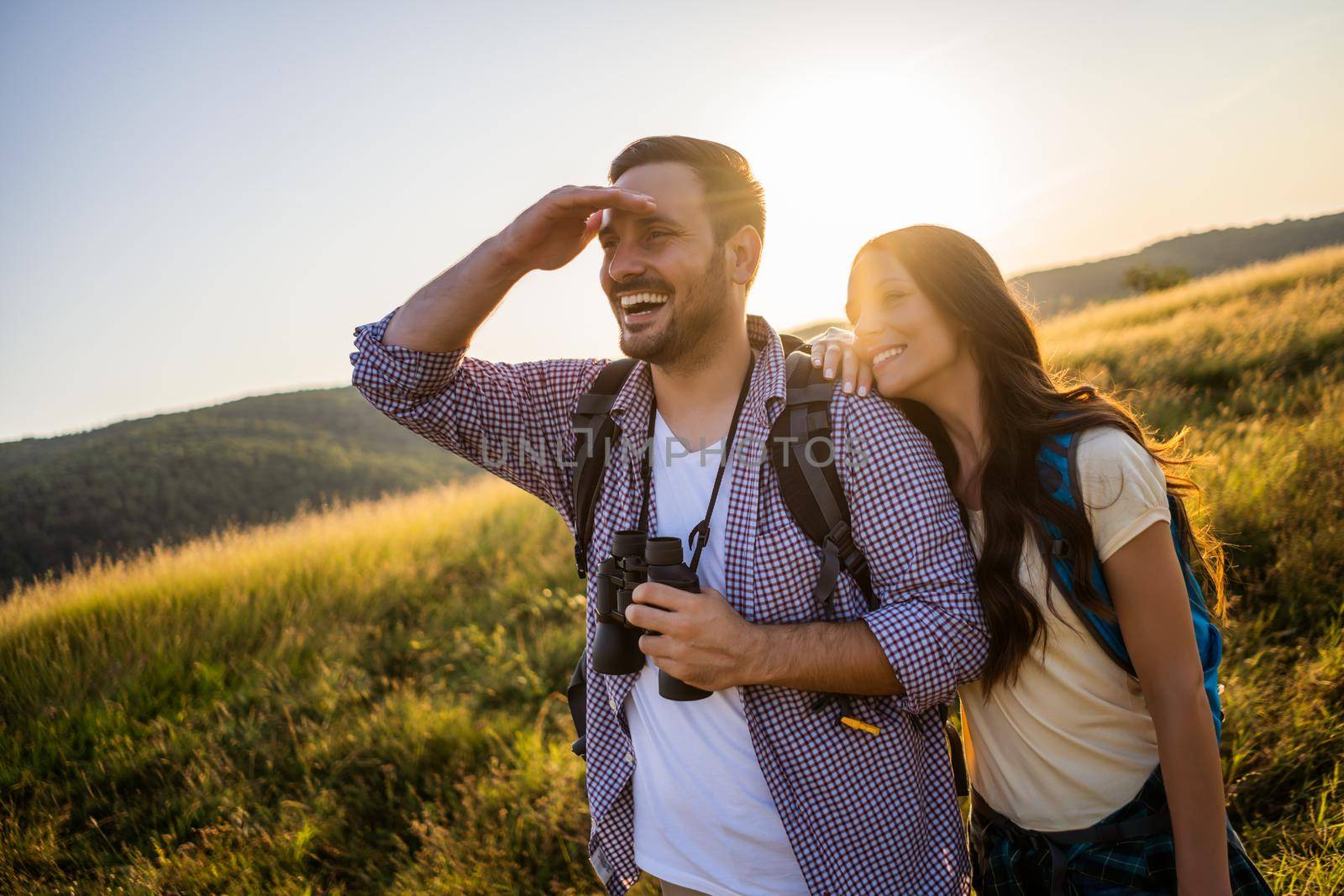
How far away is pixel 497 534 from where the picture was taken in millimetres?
7285

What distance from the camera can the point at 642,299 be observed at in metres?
2.34

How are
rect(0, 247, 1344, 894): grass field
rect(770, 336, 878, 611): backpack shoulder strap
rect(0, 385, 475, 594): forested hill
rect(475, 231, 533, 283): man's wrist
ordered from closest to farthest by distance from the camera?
rect(770, 336, 878, 611): backpack shoulder strap, rect(475, 231, 533, 283): man's wrist, rect(0, 247, 1344, 894): grass field, rect(0, 385, 475, 594): forested hill

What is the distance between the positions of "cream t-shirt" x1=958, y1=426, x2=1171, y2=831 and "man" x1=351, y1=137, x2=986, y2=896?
8.3 inches

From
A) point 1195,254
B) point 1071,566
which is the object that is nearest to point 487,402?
point 1071,566

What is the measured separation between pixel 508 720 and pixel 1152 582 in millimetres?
3766

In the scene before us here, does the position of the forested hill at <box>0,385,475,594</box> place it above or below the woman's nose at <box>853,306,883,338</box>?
below

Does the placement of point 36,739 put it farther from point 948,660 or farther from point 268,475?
point 268,475

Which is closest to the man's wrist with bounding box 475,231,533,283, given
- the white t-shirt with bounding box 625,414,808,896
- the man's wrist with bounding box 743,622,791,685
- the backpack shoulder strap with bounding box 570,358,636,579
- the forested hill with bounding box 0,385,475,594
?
the backpack shoulder strap with bounding box 570,358,636,579

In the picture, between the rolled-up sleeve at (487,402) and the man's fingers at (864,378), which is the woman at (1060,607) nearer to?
the man's fingers at (864,378)

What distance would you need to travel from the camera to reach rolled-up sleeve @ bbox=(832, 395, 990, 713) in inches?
67.8

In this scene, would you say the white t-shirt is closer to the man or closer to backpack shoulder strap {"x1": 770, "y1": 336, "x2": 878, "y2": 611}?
the man

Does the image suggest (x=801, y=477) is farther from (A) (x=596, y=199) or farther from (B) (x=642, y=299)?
(A) (x=596, y=199)

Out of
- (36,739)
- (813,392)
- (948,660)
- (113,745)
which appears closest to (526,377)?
(813,392)

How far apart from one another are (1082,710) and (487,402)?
2066 millimetres
